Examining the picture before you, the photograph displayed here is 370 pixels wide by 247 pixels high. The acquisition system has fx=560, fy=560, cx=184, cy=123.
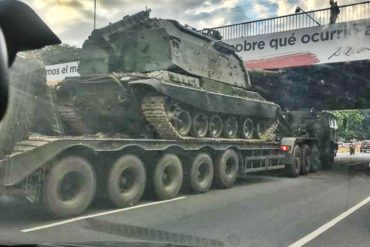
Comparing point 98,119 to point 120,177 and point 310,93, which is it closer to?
point 120,177

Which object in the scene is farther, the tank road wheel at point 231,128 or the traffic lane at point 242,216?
the tank road wheel at point 231,128

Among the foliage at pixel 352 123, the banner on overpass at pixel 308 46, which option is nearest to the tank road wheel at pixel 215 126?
the banner on overpass at pixel 308 46

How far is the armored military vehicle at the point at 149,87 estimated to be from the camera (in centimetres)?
1124

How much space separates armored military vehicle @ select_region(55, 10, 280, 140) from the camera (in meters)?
11.2

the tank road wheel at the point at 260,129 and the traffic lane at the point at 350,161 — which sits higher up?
the tank road wheel at the point at 260,129

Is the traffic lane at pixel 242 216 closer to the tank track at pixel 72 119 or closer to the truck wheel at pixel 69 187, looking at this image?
the truck wheel at pixel 69 187

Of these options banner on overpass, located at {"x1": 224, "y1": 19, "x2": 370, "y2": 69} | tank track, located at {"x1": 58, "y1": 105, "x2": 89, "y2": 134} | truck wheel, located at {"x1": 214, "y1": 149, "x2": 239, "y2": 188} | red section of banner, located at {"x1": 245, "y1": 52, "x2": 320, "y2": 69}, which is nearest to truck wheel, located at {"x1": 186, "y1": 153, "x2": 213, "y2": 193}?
truck wheel, located at {"x1": 214, "y1": 149, "x2": 239, "y2": 188}

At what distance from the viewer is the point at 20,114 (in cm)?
810

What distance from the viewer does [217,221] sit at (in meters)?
8.29

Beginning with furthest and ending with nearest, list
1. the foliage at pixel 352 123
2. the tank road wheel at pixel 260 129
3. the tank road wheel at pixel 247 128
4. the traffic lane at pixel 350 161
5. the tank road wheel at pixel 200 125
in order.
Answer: the foliage at pixel 352 123 → the traffic lane at pixel 350 161 → the tank road wheel at pixel 260 129 → the tank road wheel at pixel 247 128 → the tank road wheel at pixel 200 125

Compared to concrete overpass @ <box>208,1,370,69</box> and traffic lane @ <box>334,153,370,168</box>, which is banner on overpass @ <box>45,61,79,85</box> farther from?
traffic lane @ <box>334,153,370,168</box>

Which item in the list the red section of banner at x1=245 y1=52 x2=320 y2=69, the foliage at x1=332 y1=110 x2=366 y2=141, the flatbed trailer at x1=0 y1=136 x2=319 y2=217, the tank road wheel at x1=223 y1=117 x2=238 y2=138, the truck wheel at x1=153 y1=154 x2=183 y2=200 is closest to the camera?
the flatbed trailer at x1=0 y1=136 x2=319 y2=217

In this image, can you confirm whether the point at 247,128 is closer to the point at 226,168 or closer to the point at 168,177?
the point at 226,168

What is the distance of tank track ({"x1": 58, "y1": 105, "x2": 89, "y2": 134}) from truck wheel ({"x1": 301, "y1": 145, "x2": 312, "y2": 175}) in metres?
8.82
